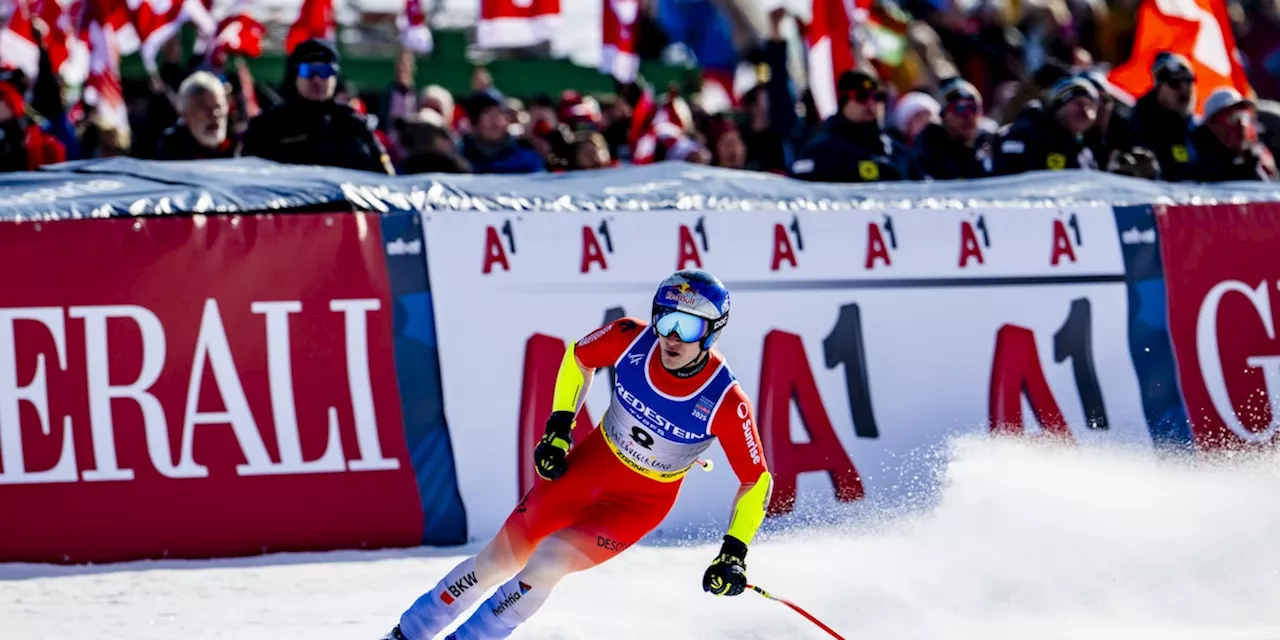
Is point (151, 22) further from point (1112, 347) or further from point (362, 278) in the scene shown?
point (1112, 347)

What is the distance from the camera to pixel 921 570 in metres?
7.50

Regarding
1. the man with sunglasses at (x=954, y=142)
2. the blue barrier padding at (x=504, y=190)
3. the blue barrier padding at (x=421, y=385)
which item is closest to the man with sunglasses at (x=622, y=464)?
the blue barrier padding at (x=421, y=385)

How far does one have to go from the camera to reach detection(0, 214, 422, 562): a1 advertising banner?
7.71 metres

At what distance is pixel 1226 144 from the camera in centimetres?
1028

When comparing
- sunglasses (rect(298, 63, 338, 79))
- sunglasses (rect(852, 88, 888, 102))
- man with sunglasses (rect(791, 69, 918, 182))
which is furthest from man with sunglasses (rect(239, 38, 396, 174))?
sunglasses (rect(852, 88, 888, 102))

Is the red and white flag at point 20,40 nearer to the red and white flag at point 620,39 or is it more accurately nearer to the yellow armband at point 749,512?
the red and white flag at point 620,39

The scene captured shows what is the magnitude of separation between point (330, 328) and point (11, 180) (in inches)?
67.7

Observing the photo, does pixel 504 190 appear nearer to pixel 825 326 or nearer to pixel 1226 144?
pixel 825 326

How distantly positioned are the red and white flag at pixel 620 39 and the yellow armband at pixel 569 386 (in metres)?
5.99

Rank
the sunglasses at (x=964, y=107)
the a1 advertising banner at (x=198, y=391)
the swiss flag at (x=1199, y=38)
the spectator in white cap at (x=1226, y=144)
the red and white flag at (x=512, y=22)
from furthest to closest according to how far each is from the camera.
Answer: the red and white flag at (x=512, y=22)
the swiss flag at (x=1199, y=38)
the spectator in white cap at (x=1226, y=144)
the sunglasses at (x=964, y=107)
the a1 advertising banner at (x=198, y=391)

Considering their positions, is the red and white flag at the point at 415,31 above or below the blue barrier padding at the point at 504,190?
above

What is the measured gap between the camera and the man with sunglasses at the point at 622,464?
19.0 ft

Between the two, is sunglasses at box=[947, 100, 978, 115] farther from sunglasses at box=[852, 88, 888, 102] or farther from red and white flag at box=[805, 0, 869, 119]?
red and white flag at box=[805, 0, 869, 119]

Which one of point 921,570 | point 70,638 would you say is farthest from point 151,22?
point 921,570
